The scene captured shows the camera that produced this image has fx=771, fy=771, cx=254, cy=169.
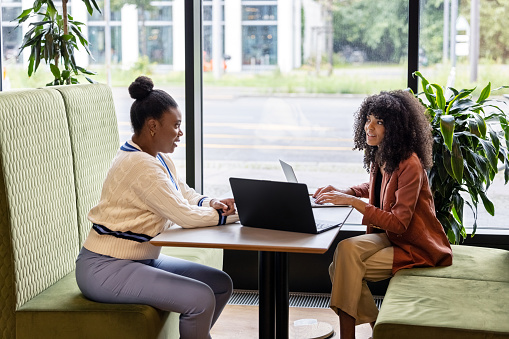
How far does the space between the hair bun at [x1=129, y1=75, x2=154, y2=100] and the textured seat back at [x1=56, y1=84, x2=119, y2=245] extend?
549mm

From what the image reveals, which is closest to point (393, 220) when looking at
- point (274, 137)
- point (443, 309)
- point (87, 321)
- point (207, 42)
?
point (443, 309)

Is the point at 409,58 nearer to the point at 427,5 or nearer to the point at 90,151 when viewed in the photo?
the point at 427,5

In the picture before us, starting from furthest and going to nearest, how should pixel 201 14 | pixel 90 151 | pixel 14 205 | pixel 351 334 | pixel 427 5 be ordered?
1. pixel 201 14
2. pixel 427 5
3. pixel 90 151
4. pixel 351 334
5. pixel 14 205

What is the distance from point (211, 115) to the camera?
4.70 m

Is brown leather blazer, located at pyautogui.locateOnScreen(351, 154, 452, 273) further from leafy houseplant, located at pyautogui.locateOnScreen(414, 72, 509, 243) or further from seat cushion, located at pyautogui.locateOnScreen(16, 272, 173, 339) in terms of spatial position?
seat cushion, located at pyautogui.locateOnScreen(16, 272, 173, 339)

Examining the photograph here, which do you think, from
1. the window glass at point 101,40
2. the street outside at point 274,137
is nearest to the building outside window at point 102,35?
the window glass at point 101,40

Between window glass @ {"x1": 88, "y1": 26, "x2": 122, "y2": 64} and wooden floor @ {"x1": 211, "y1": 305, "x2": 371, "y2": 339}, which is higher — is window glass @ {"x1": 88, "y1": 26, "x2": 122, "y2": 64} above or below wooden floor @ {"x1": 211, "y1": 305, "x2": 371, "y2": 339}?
above

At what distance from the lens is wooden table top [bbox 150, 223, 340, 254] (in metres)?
2.65

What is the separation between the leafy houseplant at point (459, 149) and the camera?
146 inches

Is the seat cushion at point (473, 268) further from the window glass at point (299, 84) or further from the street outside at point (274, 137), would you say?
the window glass at point (299, 84)

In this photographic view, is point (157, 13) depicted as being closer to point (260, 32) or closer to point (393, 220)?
point (260, 32)

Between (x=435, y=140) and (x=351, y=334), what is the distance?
1.11m

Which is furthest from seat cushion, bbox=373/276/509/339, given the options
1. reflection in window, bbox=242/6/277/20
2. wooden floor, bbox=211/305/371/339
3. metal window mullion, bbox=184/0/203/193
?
reflection in window, bbox=242/6/277/20

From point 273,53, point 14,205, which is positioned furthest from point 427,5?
point 14,205
